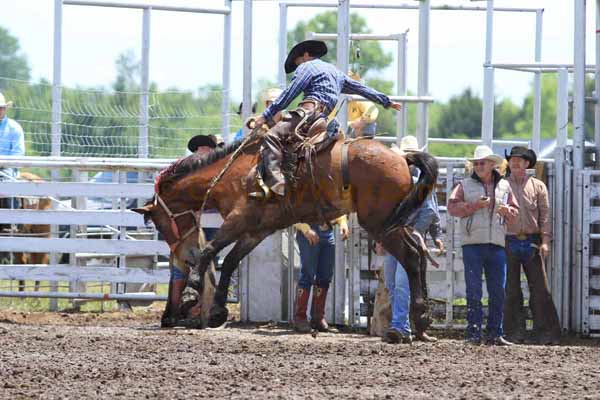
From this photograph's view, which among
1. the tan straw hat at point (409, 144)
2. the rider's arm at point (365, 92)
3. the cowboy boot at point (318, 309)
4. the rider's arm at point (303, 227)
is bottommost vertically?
the cowboy boot at point (318, 309)

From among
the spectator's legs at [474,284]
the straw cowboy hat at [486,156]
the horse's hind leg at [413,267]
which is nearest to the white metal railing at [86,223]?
the horse's hind leg at [413,267]

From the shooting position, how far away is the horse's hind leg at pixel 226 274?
35.8ft

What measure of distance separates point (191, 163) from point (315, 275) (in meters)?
1.60

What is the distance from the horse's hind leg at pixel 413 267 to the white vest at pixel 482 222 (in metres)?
0.56

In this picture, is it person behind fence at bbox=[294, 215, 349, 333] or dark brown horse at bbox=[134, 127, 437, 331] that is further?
person behind fence at bbox=[294, 215, 349, 333]

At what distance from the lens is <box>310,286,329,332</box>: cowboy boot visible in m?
12.1

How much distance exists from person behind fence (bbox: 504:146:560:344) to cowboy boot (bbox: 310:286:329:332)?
1698mm

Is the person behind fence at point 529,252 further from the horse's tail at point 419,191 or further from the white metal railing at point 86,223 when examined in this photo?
the white metal railing at point 86,223

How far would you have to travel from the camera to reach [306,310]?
39.6 ft

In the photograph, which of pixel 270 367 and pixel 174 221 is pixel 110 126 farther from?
pixel 270 367

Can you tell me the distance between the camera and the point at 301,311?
12.0 meters

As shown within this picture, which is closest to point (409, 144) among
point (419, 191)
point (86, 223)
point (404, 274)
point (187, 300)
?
Result: point (419, 191)

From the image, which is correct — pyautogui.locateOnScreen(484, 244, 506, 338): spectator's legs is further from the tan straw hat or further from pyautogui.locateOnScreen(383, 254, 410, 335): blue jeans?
the tan straw hat

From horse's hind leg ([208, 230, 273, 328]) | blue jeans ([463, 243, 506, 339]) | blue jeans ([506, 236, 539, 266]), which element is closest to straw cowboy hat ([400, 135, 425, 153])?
blue jeans ([463, 243, 506, 339])
